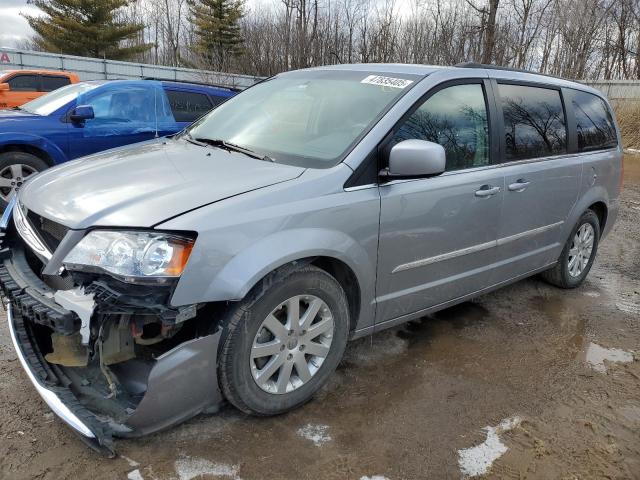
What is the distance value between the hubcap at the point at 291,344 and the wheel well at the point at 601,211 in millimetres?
3195

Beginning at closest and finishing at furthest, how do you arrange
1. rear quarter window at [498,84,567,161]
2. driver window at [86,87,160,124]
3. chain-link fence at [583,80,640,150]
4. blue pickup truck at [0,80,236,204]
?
1. rear quarter window at [498,84,567,161]
2. blue pickup truck at [0,80,236,204]
3. driver window at [86,87,160,124]
4. chain-link fence at [583,80,640,150]

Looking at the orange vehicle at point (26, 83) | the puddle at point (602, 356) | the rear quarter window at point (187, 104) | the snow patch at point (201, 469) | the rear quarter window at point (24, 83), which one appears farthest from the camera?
the rear quarter window at point (24, 83)

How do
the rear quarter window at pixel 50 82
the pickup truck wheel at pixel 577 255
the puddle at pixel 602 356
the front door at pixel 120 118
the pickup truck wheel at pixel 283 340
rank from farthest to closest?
the rear quarter window at pixel 50 82
the front door at pixel 120 118
the pickup truck wheel at pixel 577 255
the puddle at pixel 602 356
the pickup truck wheel at pixel 283 340

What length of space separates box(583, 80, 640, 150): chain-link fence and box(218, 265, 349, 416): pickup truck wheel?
17821 mm

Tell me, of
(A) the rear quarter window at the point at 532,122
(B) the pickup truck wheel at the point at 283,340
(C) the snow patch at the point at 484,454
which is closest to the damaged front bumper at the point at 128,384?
(B) the pickup truck wheel at the point at 283,340

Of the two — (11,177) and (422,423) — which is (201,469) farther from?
(11,177)

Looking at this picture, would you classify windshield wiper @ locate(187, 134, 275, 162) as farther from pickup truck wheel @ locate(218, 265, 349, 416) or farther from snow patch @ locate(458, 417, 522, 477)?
snow patch @ locate(458, 417, 522, 477)

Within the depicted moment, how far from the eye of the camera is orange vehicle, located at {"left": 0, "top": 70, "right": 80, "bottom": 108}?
12055 millimetres

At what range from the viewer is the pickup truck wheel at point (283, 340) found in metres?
2.32

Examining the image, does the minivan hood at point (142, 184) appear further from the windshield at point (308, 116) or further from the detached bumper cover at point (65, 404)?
the detached bumper cover at point (65, 404)

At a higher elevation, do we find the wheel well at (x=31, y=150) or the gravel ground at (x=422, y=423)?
the wheel well at (x=31, y=150)

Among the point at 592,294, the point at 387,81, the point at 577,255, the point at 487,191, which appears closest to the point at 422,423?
the point at 487,191

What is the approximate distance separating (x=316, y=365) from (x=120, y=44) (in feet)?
133

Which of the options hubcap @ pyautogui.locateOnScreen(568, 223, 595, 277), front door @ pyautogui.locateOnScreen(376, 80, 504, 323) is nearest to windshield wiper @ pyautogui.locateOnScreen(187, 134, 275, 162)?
front door @ pyautogui.locateOnScreen(376, 80, 504, 323)
